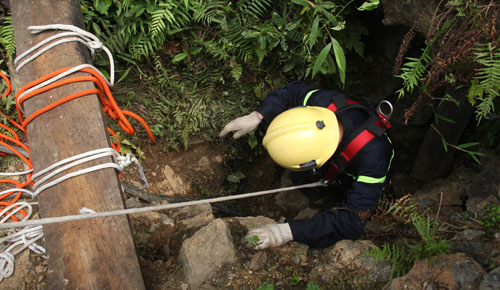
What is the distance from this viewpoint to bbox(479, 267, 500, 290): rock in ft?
5.61

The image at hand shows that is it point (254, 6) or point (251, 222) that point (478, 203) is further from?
point (254, 6)

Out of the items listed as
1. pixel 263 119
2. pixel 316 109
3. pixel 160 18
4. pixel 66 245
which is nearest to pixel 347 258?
pixel 316 109

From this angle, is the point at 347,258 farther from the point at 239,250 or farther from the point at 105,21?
the point at 105,21

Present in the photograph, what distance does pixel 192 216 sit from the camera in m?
3.04

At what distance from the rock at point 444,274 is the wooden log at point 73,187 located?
4.92 ft

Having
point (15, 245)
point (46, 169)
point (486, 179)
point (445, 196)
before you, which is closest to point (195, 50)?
point (46, 169)

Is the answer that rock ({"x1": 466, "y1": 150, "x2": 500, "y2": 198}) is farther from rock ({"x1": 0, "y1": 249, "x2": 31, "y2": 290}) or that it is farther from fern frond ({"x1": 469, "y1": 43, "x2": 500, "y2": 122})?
rock ({"x1": 0, "y1": 249, "x2": 31, "y2": 290})

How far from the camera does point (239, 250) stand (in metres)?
2.54

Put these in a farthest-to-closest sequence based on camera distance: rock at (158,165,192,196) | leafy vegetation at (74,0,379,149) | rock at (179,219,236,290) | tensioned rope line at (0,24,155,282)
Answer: rock at (158,165,192,196) → leafy vegetation at (74,0,379,149) → rock at (179,219,236,290) → tensioned rope line at (0,24,155,282)

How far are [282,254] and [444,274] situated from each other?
1.14 meters

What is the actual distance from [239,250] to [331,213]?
94 centimetres

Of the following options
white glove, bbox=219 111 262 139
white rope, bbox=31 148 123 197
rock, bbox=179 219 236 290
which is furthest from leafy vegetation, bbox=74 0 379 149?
white rope, bbox=31 148 123 197

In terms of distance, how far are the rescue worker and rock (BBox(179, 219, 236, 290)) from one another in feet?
0.85

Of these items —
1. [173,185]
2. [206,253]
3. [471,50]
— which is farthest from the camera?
[173,185]
